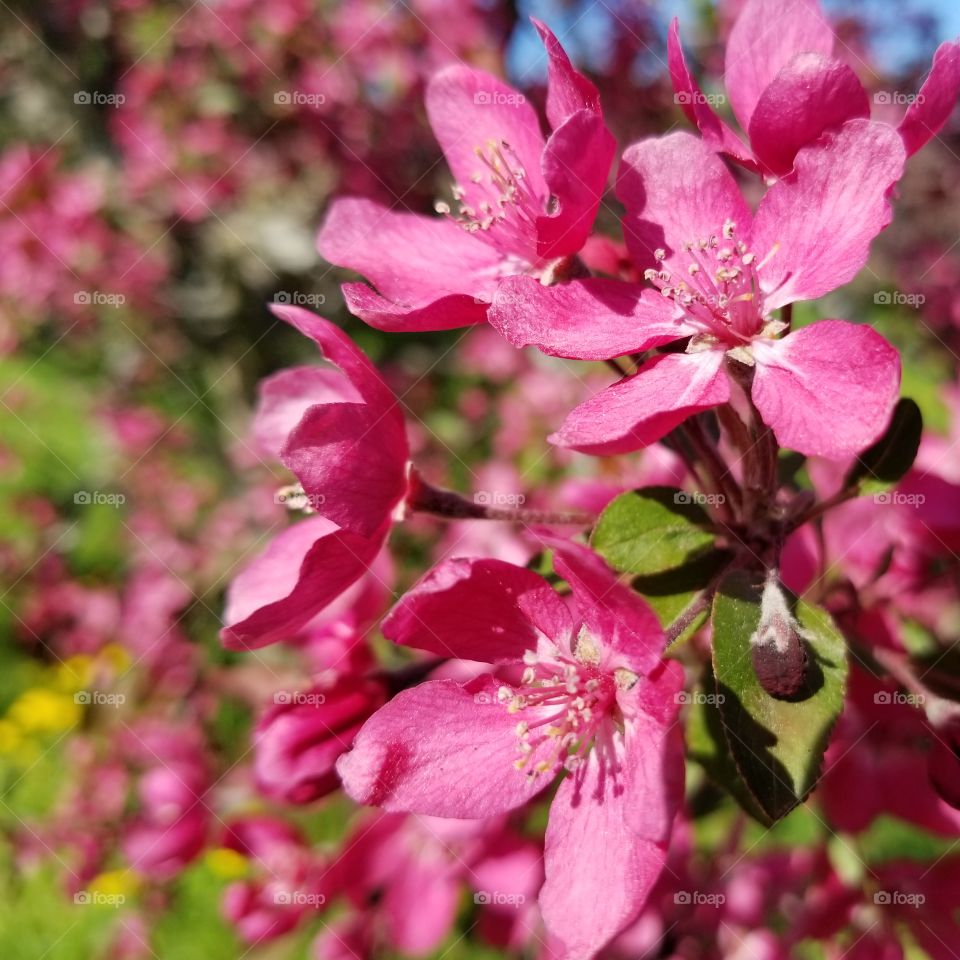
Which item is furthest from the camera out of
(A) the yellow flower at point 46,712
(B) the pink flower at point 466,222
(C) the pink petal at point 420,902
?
(A) the yellow flower at point 46,712

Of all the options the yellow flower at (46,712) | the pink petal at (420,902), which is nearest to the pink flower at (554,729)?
the pink petal at (420,902)

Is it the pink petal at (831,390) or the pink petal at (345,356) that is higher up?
the pink petal at (345,356)

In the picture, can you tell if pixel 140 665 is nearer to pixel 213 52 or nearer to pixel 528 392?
pixel 528 392

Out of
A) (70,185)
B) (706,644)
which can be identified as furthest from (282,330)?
(706,644)

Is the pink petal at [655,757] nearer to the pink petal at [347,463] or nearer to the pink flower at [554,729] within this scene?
the pink flower at [554,729]

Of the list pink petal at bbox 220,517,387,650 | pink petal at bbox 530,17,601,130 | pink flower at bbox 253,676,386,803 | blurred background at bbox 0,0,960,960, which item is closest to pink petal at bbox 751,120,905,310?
pink petal at bbox 530,17,601,130

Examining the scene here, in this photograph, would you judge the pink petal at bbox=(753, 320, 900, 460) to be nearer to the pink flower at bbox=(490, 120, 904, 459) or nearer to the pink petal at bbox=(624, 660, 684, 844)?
the pink flower at bbox=(490, 120, 904, 459)

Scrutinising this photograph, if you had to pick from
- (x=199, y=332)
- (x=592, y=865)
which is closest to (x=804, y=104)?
(x=592, y=865)

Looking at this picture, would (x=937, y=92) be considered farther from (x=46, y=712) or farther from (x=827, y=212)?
(x=46, y=712)
